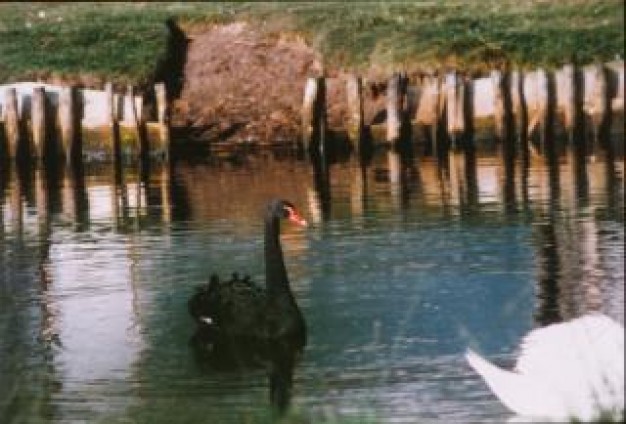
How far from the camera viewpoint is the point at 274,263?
21359mm

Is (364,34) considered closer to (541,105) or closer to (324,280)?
(541,105)

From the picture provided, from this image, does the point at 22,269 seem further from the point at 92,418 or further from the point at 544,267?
the point at 92,418

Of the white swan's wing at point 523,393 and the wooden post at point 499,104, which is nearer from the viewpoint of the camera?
the white swan's wing at point 523,393

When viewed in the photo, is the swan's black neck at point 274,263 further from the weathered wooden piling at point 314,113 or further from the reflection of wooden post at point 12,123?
the weathered wooden piling at point 314,113

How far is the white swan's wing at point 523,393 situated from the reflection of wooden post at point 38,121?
34682 millimetres

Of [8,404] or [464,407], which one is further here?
[8,404]

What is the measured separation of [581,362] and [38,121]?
35.8 metres

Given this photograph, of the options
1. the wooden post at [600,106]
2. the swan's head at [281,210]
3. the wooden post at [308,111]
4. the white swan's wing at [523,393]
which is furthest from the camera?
the wooden post at [308,111]

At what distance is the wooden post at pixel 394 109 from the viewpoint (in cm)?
4556

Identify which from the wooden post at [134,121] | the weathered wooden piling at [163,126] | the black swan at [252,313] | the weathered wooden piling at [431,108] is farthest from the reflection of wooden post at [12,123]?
the black swan at [252,313]

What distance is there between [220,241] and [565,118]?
18310 millimetres

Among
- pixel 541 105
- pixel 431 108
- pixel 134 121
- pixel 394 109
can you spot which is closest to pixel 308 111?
pixel 394 109

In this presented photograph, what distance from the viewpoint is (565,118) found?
45656 mm

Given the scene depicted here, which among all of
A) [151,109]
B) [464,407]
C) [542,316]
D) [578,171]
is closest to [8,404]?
[464,407]
